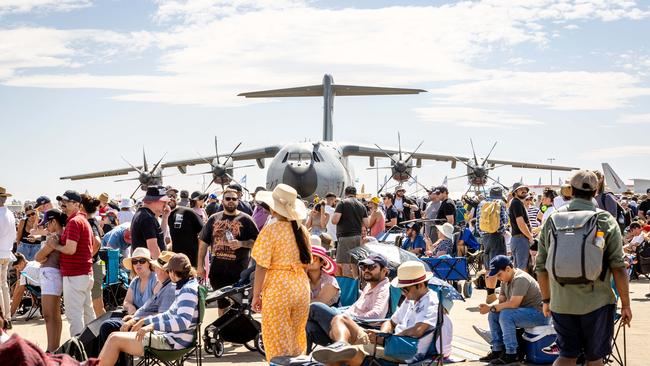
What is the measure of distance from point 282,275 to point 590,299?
2180 millimetres

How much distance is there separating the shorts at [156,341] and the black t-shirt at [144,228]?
253 cm

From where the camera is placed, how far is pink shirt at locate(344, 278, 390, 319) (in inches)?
283

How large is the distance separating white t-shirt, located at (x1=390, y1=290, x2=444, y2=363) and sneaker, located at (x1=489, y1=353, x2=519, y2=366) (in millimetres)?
1412

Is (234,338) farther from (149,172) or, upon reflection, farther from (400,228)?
(149,172)

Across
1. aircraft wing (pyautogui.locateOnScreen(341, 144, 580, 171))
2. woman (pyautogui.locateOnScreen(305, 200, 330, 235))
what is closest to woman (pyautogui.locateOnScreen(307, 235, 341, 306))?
woman (pyautogui.locateOnScreen(305, 200, 330, 235))

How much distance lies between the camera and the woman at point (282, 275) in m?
6.09

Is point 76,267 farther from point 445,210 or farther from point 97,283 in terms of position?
point 445,210

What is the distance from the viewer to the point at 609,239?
5.31m

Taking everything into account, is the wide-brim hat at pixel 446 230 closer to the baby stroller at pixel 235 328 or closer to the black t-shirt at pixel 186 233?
the black t-shirt at pixel 186 233

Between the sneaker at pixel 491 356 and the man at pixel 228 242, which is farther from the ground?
the man at pixel 228 242

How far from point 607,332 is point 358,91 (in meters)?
31.7

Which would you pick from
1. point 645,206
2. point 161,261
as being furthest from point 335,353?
point 645,206

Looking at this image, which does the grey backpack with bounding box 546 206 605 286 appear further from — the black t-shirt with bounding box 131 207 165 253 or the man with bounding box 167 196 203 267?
the man with bounding box 167 196 203 267

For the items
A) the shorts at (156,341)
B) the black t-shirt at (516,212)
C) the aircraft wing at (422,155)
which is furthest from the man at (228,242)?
the aircraft wing at (422,155)
